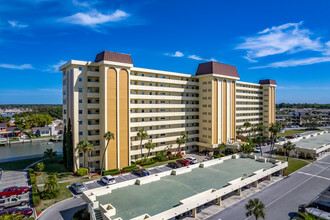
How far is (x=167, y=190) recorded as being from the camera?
102ft

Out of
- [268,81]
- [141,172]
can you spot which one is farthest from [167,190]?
[268,81]

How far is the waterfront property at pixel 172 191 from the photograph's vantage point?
25.0 metres

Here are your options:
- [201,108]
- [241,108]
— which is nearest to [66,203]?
[201,108]

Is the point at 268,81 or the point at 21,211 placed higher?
the point at 268,81

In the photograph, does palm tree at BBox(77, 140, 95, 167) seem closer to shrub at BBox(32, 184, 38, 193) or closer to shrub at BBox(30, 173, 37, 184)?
shrub at BBox(30, 173, 37, 184)

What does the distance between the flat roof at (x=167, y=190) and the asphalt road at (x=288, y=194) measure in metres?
4.01

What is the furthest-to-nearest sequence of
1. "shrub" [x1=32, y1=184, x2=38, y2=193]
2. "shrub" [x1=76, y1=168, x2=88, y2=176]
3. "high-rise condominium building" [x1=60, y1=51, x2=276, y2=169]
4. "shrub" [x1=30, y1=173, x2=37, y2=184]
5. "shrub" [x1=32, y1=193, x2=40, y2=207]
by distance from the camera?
"high-rise condominium building" [x1=60, y1=51, x2=276, y2=169]
"shrub" [x1=76, y1=168, x2=88, y2=176]
"shrub" [x1=30, y1=173, x2=37, y2=184]
"shrub" [x1=32, y1=184, x2=38, y2=193]
"shrub" [x1=32, y1=193, x2=40, y2=207]

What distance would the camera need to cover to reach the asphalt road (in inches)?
1200

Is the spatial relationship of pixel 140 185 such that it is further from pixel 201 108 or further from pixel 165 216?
pixel 201 108

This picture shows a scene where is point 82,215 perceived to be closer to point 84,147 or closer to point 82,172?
point 84,147

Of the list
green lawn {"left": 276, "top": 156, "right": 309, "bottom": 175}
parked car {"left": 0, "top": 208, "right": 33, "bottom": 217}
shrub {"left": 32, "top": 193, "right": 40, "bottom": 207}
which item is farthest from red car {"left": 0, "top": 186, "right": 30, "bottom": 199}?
green lawn {"left": 276, "top": 156, "right": 309, "bottom": 175}

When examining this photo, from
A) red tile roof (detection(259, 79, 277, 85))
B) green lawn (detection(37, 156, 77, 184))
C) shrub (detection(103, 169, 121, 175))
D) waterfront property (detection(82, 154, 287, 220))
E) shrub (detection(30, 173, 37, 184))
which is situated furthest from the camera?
red tile roof (detection(259, 79, 277, 85))

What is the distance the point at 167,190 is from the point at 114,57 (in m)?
33.4

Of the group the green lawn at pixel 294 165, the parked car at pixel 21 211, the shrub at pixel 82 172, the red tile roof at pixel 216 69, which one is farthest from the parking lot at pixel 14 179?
the red tile roof at pixel 216 69
